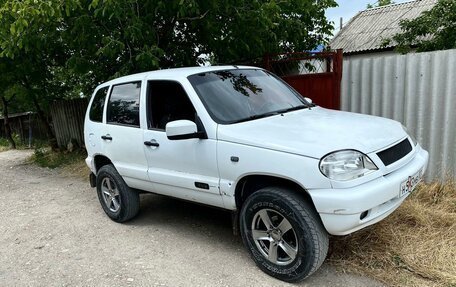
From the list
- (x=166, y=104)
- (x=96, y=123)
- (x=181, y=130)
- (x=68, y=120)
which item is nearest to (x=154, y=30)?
(x=96, y=123)

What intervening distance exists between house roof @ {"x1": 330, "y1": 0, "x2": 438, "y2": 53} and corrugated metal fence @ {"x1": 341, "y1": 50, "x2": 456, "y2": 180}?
8655 mm

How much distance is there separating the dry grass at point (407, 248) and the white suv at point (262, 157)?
24.2 inches

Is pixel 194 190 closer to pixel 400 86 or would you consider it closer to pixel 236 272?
pixel 236 272

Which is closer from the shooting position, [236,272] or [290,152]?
[290,152]

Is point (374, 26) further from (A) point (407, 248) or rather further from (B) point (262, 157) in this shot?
(B) point (262, 157)

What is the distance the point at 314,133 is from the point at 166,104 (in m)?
1.72

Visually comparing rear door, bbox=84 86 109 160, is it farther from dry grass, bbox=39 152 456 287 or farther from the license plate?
the license plate

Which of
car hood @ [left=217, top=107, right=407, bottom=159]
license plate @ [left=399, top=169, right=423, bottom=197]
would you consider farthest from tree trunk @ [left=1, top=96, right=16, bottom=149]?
license plate @ [left=399, top=169, right=423, bottom=197]

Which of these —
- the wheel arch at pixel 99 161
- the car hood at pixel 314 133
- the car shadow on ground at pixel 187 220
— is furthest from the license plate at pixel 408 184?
the wheel arch at pixel 99 161

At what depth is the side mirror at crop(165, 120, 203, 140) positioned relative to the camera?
352cm

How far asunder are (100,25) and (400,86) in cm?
471

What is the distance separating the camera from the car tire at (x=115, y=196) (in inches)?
191

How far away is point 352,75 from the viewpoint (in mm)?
6051

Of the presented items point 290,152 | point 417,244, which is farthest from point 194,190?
point 417,244
